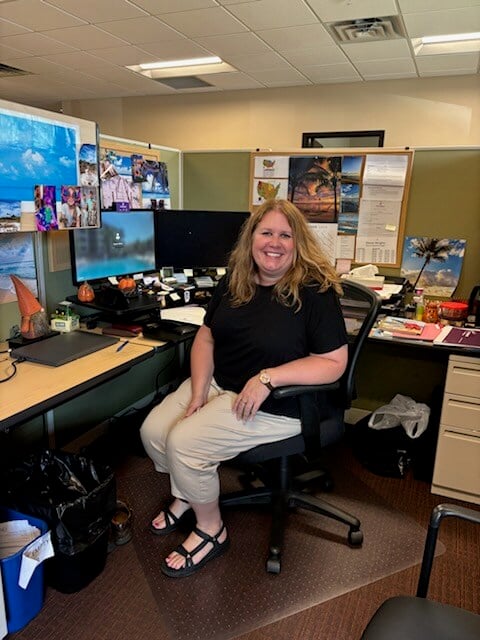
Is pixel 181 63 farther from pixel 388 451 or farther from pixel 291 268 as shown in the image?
pixel 388 451

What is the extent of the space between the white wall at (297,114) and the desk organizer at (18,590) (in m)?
4.69

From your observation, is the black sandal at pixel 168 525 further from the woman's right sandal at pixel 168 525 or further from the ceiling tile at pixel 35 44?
the ceiling tile at pixel 35 44

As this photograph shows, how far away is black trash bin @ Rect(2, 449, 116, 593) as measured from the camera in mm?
1470

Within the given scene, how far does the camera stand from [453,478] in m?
2.08

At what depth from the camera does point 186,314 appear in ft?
7.00

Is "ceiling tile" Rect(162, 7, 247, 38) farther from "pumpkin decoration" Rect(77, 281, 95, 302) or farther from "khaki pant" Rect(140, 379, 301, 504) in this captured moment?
"khaki pant" Rect(140, 379, 301, 504)

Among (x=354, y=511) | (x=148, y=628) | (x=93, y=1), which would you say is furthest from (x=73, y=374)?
(x=93, y=1)

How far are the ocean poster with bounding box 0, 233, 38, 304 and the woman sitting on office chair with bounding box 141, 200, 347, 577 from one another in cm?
74

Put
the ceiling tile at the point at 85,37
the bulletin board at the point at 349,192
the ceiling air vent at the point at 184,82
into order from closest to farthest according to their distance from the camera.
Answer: the bulletin board at the point at 349,192
the ceiling tile at the point at 85,37
the ceiling air vent at the point at 184,82

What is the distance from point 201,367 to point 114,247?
0.73m

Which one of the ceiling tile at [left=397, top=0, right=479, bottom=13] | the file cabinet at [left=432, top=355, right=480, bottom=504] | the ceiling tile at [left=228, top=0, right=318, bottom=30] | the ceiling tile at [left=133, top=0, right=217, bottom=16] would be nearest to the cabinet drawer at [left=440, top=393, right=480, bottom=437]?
the file cabinet at [left=432, top=355, right=480, bottom=504]

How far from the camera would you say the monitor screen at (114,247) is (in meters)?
Result: 1.93

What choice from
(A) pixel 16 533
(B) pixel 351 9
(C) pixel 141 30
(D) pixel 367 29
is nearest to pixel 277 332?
(A) pixel 16 533

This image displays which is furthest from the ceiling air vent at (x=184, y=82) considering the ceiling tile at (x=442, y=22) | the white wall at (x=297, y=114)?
the ceiling tile at (x=442, y=22)
